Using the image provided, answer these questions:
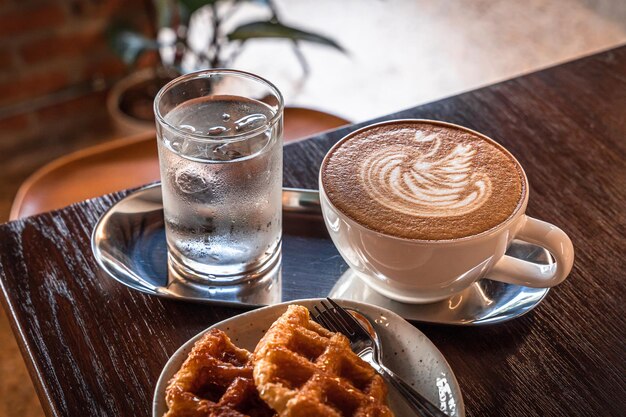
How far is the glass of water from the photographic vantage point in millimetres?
653

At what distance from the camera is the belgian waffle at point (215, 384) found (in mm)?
524

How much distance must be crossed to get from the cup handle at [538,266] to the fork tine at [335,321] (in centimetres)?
14

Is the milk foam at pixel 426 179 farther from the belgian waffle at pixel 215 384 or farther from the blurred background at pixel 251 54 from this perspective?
the blurred background at pixel 251 54

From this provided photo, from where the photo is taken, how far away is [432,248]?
603mm

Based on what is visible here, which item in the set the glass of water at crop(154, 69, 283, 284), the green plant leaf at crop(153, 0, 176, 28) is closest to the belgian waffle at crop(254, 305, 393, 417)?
the glass of water at crop(154, 69, 283, 284)

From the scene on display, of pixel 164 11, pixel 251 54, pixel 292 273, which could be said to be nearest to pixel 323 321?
pixel 292 273

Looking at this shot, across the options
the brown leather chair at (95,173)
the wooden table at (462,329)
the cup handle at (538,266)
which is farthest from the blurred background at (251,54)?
the cup handle at (538,266)

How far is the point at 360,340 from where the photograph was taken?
0.62 m

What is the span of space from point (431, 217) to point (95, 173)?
72 cm

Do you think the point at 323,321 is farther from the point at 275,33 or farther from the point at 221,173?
the point at 275,33


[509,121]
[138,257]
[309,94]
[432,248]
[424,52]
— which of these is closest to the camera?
[432,248]

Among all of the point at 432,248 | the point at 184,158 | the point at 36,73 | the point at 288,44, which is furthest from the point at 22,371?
the point at 288,44

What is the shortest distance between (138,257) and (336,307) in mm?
227

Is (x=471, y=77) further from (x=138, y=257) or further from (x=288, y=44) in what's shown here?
(x=138, y=257)
